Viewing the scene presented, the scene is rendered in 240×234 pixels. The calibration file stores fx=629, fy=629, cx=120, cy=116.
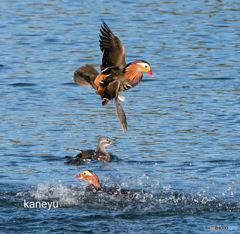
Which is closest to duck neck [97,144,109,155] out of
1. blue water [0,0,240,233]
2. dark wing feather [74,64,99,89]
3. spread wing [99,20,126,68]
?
blue water [0,0,240,233]

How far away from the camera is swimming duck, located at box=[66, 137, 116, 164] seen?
11.6m

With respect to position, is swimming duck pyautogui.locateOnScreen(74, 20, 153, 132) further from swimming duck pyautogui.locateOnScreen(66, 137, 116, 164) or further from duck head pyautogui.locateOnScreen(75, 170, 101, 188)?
swimming duck pyautogui.locateOnScreen(66, 137, 116, 164)

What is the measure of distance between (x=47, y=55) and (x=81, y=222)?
453 inches

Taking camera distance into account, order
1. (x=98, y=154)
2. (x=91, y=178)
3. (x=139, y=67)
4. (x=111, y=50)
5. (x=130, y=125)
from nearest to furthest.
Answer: (x=139, y=67) → (x=111, y=50) → (x=91, y=178) → (x=98, y=154) → (x=130, y=125)

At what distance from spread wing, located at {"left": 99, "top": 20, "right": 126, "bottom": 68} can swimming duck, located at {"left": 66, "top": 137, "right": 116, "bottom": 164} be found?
9.58ft

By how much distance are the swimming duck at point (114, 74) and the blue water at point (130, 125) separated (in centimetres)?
151

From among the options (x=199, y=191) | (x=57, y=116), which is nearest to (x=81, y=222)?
(x=199, y=191)

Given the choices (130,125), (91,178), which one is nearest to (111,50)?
(91,178)

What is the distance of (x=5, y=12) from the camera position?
25.4m

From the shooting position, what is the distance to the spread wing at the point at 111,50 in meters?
9.03

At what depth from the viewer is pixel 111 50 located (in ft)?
29.8

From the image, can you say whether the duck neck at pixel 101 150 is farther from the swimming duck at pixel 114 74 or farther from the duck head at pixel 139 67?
the duck head at pixel 139 67

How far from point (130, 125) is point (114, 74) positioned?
4.75m

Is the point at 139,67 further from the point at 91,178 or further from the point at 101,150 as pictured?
the point at 101,150
